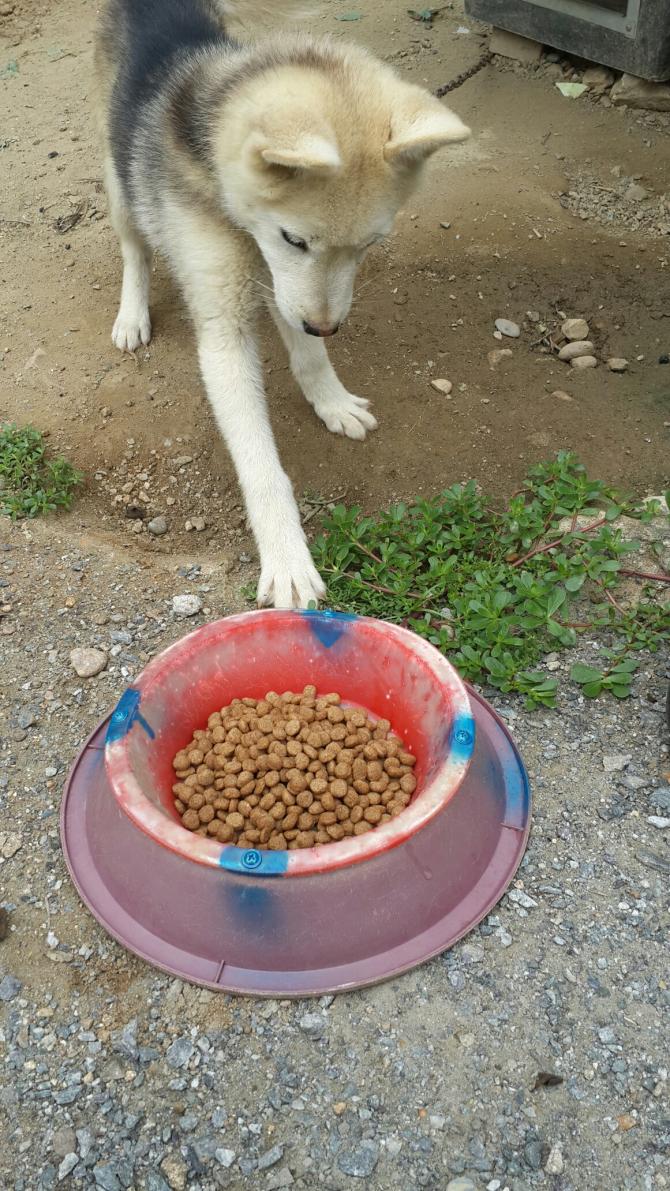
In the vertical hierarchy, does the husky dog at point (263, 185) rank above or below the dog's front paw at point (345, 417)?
above

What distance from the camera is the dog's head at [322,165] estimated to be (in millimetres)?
2613

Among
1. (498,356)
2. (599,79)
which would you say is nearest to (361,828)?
(498,356)

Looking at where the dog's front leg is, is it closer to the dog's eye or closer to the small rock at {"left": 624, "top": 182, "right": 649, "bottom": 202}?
the dog's eye

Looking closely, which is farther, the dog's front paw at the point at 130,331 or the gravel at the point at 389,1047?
the dog's front paw at the point at 130,331

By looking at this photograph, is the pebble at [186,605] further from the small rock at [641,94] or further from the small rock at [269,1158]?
the small rock at [641,94]

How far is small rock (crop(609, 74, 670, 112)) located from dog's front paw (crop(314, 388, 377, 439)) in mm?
3040

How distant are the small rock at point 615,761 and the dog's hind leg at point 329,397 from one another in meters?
1.69

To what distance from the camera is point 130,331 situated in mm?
4285

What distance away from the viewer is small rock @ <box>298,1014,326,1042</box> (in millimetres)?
2082

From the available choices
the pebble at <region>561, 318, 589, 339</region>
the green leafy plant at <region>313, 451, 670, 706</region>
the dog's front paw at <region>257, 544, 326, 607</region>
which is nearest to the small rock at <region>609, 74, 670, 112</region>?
the pebble at <region>561, 318, 589, 339</region>

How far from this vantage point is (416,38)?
6.23 metres

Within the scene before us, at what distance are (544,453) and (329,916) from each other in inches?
84.7

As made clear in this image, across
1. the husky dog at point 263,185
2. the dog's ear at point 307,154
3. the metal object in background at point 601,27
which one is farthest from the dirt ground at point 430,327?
the dog's ear at point 307,154

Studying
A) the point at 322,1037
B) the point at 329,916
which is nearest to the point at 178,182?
the point at 329,916
